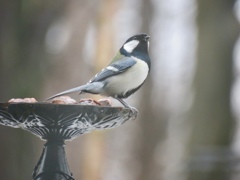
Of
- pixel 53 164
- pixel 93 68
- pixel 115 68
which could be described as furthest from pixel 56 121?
pixel 93 68

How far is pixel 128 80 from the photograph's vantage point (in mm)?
1898

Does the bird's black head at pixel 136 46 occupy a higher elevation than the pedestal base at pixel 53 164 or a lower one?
higher

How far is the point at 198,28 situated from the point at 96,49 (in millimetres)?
984

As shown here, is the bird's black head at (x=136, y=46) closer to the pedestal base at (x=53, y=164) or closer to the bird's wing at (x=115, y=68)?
the bird's wing at (x=115, y=68)

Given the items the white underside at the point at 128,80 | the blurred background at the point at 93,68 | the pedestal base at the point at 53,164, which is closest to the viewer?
the pedestal base at the point at 53,164

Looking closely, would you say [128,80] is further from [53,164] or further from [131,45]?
[53,164]

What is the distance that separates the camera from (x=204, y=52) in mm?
5418

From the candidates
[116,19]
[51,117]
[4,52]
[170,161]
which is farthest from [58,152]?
[170,161]

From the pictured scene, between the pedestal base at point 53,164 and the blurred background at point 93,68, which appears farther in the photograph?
the blurred background at point 93,68

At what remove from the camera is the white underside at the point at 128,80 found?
187 centimetres

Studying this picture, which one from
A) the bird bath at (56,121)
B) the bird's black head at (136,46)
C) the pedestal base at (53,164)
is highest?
the bird's black head at (136,46)

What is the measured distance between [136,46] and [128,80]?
107 millimetres

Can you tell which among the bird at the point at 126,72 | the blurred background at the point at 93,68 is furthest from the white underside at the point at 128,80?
the blurred background at the point at 93,68

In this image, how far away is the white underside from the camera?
6.13ft
